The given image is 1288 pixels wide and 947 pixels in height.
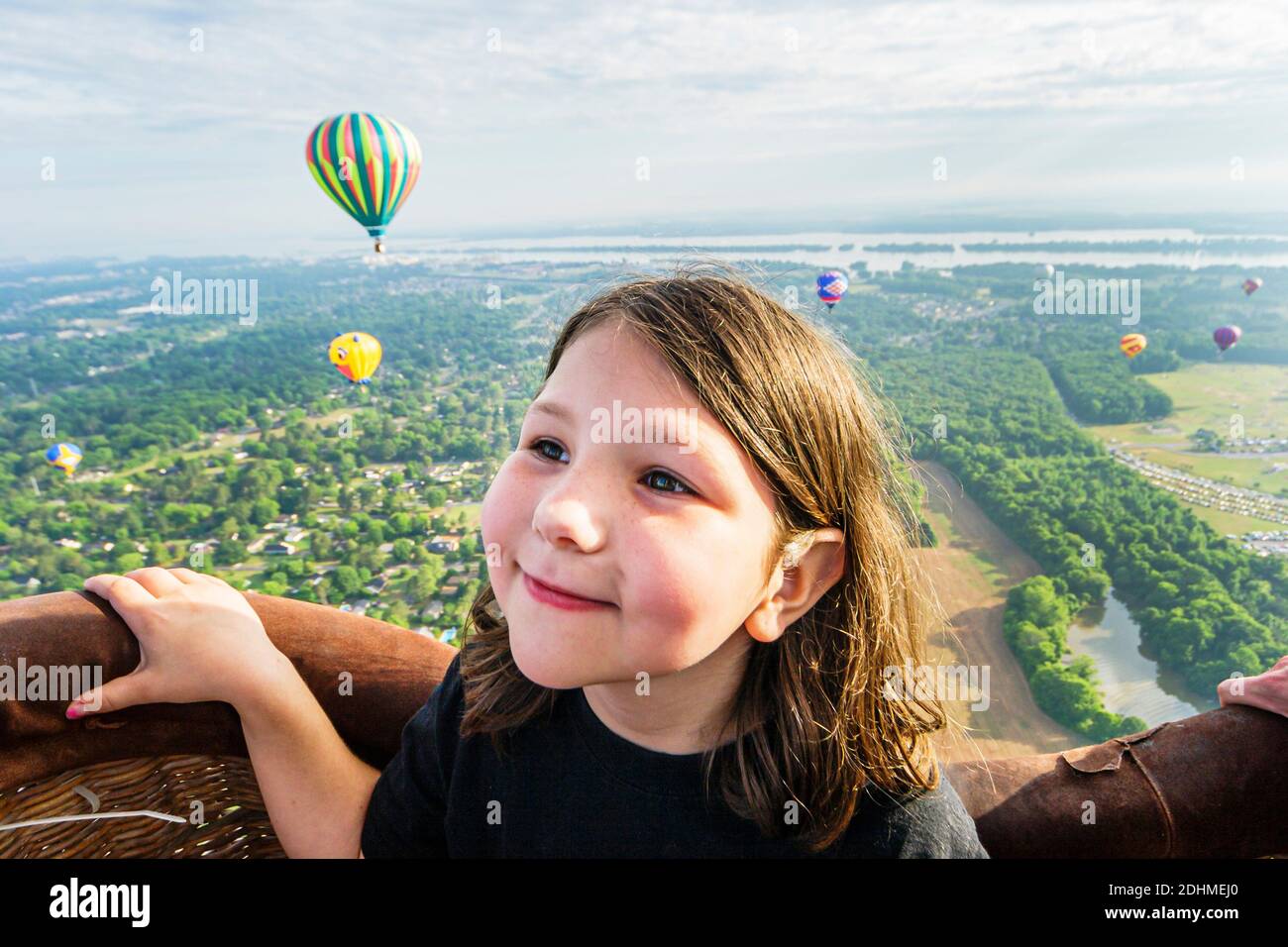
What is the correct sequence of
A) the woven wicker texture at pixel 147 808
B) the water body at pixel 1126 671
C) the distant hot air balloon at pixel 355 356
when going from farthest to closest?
the distant hot air balloon at pixel 355 356 → the water body at pixel 1126 671 → the woven wicker texture at pixel 147 808

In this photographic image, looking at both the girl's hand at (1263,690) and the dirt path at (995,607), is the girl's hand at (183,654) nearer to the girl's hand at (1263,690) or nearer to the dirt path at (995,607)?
the girl's hand at (1263,690)

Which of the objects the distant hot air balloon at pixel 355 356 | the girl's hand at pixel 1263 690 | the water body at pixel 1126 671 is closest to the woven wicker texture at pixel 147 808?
the girl's hand at pixel 1263 690

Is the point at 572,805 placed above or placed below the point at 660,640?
below

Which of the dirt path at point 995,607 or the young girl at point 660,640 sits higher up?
the young girl at point 660,640

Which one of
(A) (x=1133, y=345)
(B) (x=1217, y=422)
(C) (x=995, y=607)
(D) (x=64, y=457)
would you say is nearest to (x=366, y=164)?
(D) (x=64, y=457)

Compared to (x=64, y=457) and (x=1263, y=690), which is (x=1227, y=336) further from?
(x=64, y=457)
